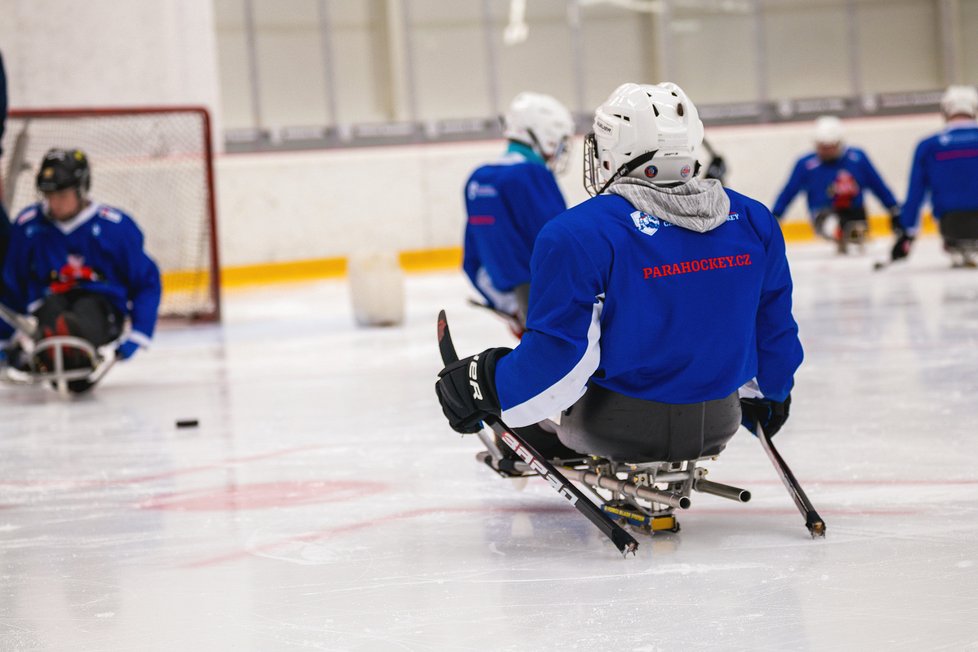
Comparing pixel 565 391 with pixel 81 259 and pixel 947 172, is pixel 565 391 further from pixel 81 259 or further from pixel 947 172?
pixel 947 172

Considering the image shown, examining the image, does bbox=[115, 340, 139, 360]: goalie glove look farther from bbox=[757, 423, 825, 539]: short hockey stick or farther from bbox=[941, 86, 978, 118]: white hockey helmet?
bbox=[941, 86, 978, 118]: white hockey helmet

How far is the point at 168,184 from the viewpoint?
9.23 metres

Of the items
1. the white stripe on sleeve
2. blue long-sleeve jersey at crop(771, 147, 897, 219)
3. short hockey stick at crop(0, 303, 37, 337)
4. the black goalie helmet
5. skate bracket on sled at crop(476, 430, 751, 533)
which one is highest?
the black goalie helmet

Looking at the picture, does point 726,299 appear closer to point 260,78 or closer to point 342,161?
point 342,161

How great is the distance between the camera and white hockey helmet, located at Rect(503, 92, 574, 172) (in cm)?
515

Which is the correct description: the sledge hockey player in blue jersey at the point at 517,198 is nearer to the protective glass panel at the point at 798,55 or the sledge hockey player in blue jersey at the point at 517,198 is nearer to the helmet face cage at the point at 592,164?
the helmet face cage at the point at 592,164

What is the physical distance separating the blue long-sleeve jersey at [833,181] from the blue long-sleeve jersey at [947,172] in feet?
5.96

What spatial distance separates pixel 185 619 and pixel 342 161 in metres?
10.0

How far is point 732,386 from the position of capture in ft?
8.73

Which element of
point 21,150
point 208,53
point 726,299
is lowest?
point 726,299

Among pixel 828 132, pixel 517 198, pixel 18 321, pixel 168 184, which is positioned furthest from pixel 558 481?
pixel 828 132

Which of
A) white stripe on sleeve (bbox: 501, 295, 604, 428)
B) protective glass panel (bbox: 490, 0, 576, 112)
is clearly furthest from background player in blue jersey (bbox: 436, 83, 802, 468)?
protective glass panel (bbox: 490, 0, 576, 112)

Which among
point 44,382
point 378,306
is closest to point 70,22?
point 378,306

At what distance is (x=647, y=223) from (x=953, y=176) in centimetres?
684
